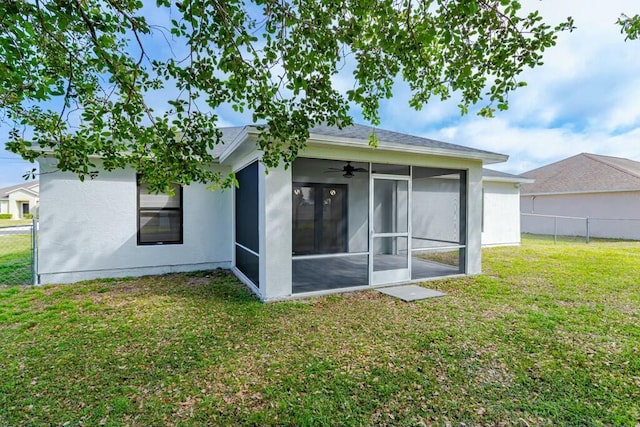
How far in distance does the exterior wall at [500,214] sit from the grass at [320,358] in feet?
20.5

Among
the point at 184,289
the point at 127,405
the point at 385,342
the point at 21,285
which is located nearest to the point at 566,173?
the point at 385,342

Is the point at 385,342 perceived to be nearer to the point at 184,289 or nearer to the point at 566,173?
the point at 184,289

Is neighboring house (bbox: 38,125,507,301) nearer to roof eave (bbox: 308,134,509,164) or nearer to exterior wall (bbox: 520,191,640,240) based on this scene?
roof eave (bbox: 308,134,509,164)

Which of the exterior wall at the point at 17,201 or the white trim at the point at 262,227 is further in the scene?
the exterior wall at the point at 17,201

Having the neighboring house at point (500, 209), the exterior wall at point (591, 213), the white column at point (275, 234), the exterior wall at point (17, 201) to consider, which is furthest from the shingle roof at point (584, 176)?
the exterior wall at point (17, 201)

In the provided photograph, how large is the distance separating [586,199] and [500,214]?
8.01 meters

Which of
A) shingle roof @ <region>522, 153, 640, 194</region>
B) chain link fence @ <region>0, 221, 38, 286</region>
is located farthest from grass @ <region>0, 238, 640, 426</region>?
shingle roof @ <region>522, 153, 640, 194</region>

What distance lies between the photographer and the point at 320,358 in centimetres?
324

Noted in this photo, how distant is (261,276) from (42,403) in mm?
3067

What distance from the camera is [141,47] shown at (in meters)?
3.19

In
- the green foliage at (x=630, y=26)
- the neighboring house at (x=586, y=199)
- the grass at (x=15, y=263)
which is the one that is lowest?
the grass at (x=15, y=263)

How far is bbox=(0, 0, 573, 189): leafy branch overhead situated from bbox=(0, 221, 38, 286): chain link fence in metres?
3.92

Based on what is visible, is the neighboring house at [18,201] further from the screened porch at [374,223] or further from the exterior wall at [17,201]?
the screened porch at [374,223]

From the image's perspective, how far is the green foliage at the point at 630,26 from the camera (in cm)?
405
